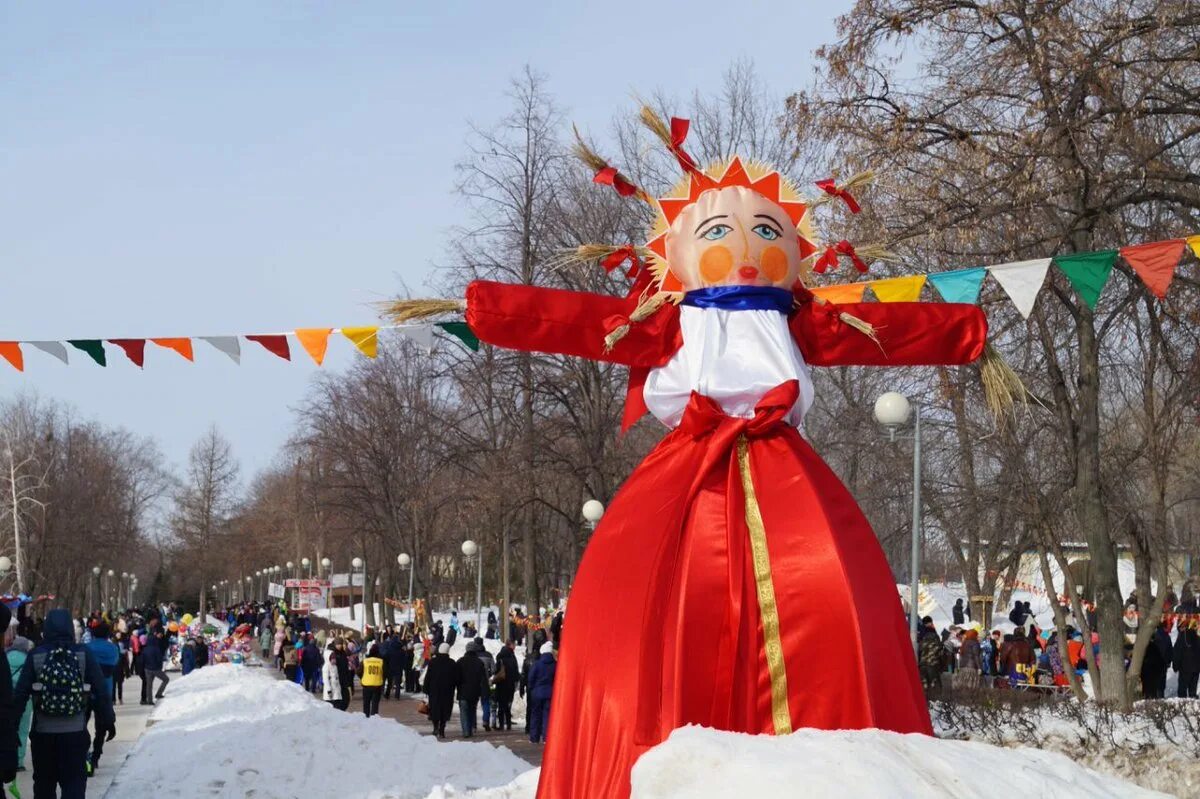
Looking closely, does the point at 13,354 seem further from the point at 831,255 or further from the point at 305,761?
the point at 831,255

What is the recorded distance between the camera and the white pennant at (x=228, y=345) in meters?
11.5

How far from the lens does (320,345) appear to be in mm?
11078

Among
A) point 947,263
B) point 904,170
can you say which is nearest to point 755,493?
point 904,170

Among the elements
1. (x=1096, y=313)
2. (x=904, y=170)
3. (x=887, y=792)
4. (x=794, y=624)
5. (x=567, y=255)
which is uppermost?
(x=904, y=170)

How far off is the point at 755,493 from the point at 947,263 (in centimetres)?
1011

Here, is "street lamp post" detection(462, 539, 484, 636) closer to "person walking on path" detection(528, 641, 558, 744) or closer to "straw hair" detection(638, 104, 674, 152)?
"person walking on path" detection(528, 641, 558, 744)

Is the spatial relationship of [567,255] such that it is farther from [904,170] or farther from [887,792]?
[904,170]

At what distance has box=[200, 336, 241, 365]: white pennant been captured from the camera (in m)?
11.5

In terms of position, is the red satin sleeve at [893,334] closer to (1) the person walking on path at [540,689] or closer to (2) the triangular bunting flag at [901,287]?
(2) the triangular bunting flag at [901,287]

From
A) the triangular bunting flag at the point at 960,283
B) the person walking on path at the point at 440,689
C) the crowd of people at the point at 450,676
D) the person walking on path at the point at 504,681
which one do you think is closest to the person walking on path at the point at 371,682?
the crowd of people at the point at 450,676

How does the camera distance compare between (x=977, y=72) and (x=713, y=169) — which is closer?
(x=713, y=169)

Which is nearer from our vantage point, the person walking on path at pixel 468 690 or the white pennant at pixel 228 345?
the white pennant at pixel 228 345

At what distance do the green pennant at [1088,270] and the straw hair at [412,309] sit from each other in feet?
14.6

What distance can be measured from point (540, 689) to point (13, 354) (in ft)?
25.3
